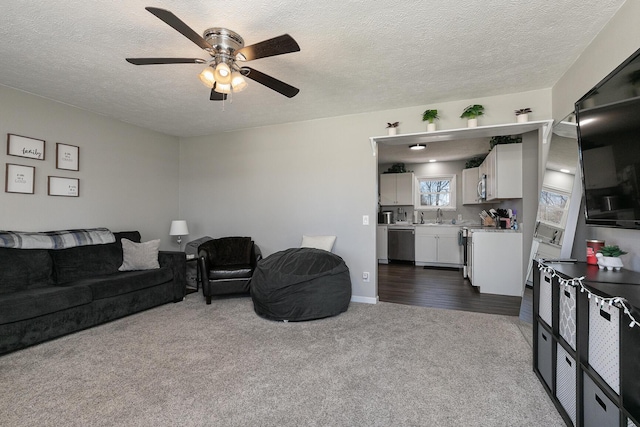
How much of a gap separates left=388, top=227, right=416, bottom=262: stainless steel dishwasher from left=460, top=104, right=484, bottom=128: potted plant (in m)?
3.80

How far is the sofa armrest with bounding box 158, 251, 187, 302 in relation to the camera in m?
3.94

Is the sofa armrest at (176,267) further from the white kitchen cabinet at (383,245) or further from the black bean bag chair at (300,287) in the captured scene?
the white kitchen cabinet at (383,245)

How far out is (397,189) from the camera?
7664 mm

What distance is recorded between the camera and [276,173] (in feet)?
15.1

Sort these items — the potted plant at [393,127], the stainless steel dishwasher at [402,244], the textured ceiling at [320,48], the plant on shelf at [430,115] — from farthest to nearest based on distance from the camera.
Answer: the stainless steel dishwasher at [402,244] < the potted plant at [393,127] < the plant on shelf at [430,115] < the textured ceiling at [320,48]

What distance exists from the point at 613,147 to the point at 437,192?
5.99 metres

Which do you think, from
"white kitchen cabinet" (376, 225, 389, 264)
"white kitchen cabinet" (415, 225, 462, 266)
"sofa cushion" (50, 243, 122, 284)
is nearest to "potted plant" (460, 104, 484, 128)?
"white kitchen cabinet" (415, 225, 462, 266)

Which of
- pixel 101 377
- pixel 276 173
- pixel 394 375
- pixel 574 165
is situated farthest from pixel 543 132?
pixel 101 377

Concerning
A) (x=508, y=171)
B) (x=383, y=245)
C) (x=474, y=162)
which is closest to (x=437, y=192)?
(x=474, y=162)

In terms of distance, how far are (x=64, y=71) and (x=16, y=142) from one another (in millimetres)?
1142

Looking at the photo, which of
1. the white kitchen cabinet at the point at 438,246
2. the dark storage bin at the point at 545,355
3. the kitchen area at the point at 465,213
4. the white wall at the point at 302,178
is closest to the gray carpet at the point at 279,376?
the dark storage bin at the point at 545,355

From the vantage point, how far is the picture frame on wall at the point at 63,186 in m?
3.62

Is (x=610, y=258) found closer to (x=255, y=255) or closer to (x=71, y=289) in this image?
(x=255, y=255)

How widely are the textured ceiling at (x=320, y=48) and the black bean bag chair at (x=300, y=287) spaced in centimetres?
191
